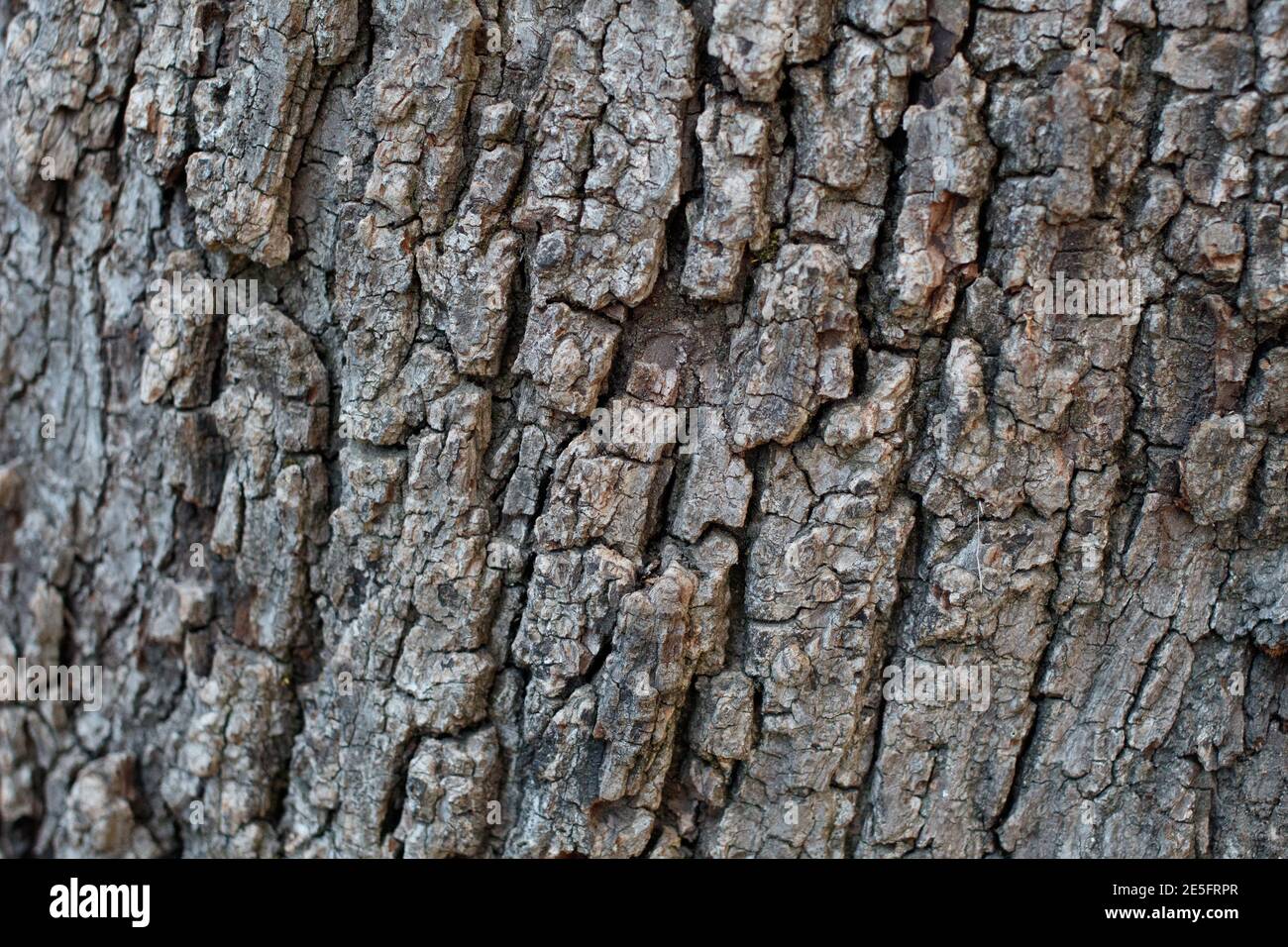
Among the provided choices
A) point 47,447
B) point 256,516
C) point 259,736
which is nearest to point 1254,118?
point 256,516

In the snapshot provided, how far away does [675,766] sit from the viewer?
9.03 ft

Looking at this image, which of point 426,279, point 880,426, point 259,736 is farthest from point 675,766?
point 426,279

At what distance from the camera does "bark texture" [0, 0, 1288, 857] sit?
2410mm

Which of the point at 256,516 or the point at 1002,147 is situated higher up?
the point at 1002,147

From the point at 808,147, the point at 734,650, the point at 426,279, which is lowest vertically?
the point at 734,650

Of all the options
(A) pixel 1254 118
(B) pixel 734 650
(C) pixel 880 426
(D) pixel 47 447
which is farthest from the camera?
Answer: (D) pixel 47 447

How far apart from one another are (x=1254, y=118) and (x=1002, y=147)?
0.59 m

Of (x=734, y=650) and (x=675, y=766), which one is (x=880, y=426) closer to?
(x=734, y=650)

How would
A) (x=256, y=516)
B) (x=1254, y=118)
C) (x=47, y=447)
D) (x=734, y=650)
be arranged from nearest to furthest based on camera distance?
(x=1254, y=118)
(x=734, y=650)
(x=256, y=516)
(x=47, y=447)

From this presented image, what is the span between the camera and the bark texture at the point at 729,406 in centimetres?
241

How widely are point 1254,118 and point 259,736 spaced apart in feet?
10.5

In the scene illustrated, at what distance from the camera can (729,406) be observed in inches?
101

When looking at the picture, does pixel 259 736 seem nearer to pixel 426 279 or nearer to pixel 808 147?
pixel 426 279

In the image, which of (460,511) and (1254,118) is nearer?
(1254,118)
